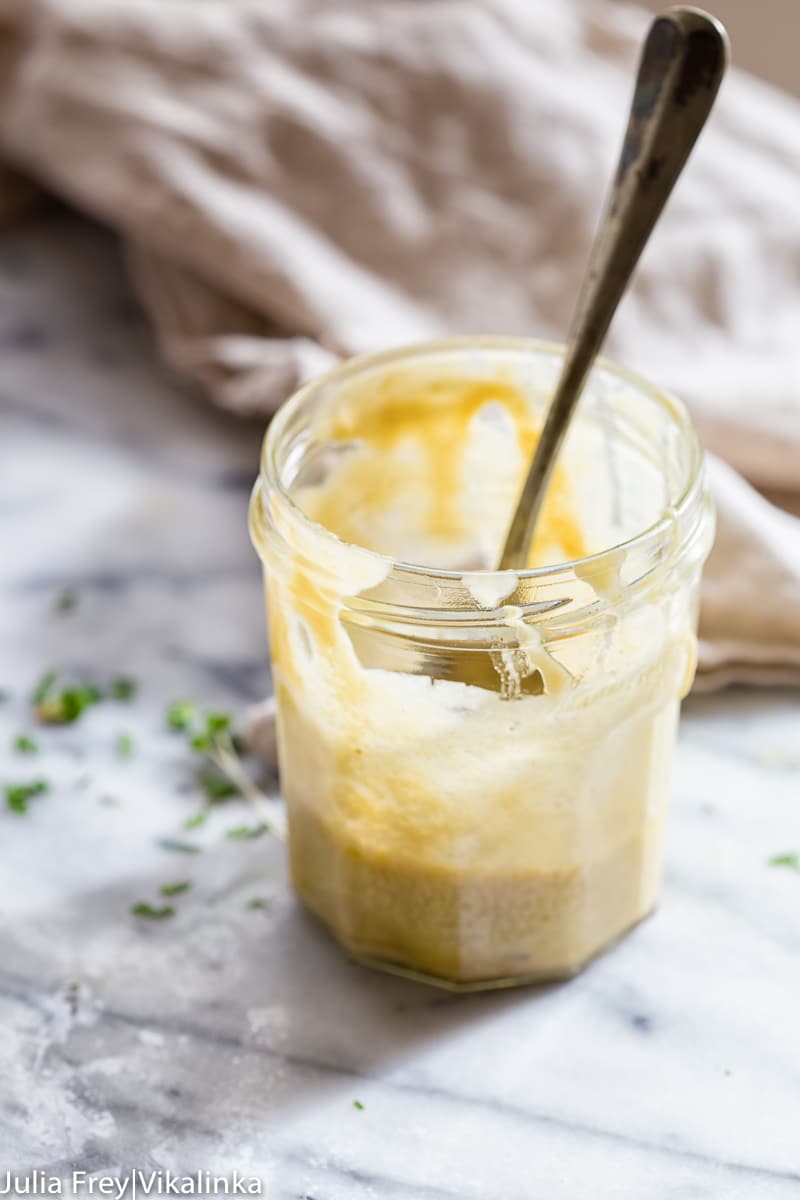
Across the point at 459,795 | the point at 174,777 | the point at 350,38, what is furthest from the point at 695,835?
the point at 350,38

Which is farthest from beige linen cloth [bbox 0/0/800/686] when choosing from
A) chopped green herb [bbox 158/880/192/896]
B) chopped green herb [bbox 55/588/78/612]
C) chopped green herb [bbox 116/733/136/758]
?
chopped green herb [bbox 158/880/192/896]

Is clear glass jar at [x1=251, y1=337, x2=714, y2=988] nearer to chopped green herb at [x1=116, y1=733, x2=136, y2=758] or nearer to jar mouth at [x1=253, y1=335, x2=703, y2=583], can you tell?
jar mouth at [x1=253, y1=335, x2=703, y2=583]

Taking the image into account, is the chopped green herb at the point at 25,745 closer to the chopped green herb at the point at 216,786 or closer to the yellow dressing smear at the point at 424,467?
the chopped green herb at the point at 216,786

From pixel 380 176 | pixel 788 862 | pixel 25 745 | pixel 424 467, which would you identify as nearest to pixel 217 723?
pixel 25 745

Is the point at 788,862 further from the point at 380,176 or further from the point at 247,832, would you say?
the point at 380,176

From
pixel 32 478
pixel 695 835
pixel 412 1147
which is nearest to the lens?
pixel 412 1147

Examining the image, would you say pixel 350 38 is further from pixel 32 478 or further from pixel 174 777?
pixel 174 777

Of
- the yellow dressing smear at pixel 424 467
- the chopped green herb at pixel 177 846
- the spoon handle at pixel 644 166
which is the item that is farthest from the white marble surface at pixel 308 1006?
the spoon handle at pixel 644 166
